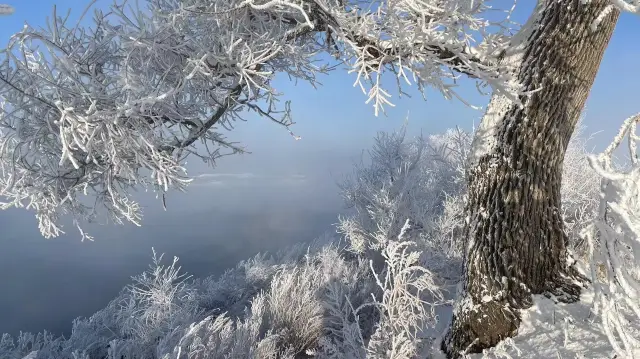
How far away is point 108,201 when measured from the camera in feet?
13.3

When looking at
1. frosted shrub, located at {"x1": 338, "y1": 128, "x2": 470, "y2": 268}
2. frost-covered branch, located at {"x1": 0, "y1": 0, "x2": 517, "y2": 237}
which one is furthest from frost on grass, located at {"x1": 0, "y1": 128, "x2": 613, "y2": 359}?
frost-covered branch, located at {"x1": 0, "y1": 0, "x2": 517, "y2": 237}

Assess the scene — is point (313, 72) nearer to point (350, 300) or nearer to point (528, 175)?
point (528, 175)

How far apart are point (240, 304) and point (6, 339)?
19.7ft

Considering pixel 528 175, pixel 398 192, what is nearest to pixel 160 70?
pixel 528 175

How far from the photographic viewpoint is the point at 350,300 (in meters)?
11.0

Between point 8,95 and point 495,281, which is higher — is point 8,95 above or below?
above

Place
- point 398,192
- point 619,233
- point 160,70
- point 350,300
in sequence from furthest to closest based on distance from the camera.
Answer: point 398,192 → point 350,300 → point 160,70 → point 619,233

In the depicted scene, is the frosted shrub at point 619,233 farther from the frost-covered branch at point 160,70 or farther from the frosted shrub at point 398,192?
the frosted shrub at point 398,192

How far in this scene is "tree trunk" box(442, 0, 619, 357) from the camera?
3.40 meters

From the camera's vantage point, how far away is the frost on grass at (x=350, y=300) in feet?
16.0

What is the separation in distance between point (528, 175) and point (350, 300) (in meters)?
8.23

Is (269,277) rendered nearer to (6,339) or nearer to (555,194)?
(6,339)

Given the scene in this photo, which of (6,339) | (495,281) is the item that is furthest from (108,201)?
(6,339)

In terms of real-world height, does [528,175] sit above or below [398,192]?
below
